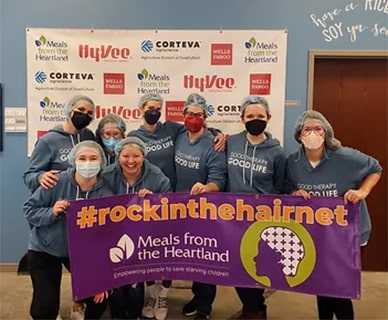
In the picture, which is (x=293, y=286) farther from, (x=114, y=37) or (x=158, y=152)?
(x=114, y=37)

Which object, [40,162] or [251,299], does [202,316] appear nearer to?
[251,299]

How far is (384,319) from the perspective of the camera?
10.8 feet

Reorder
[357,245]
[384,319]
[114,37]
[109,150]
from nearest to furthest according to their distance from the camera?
[357,245] < [109,150] < [384,319] < [114,37]

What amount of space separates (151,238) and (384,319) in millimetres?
1854

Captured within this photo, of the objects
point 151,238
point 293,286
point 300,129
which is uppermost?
point 300,129

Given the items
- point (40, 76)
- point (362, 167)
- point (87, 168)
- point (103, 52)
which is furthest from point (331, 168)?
point (40, 76)

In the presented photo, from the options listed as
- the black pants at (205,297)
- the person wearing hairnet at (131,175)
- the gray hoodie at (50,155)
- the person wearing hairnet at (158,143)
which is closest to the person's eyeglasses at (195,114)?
the person wearing hairnet at (158,143)

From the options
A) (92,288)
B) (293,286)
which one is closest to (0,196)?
(92,288)

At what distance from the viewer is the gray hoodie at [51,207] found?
2.63 meters

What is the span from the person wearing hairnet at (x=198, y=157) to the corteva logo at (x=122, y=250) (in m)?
0.54

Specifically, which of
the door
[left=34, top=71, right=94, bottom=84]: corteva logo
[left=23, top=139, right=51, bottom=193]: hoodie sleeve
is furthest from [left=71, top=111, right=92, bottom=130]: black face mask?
the door

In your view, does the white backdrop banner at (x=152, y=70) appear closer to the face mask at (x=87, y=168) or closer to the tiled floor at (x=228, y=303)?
the tiled floor at (x=228, y=303)

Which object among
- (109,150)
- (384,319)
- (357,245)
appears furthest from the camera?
(384,319)

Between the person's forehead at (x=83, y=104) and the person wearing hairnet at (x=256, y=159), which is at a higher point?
the person's forehead at (x=83, y=104)
